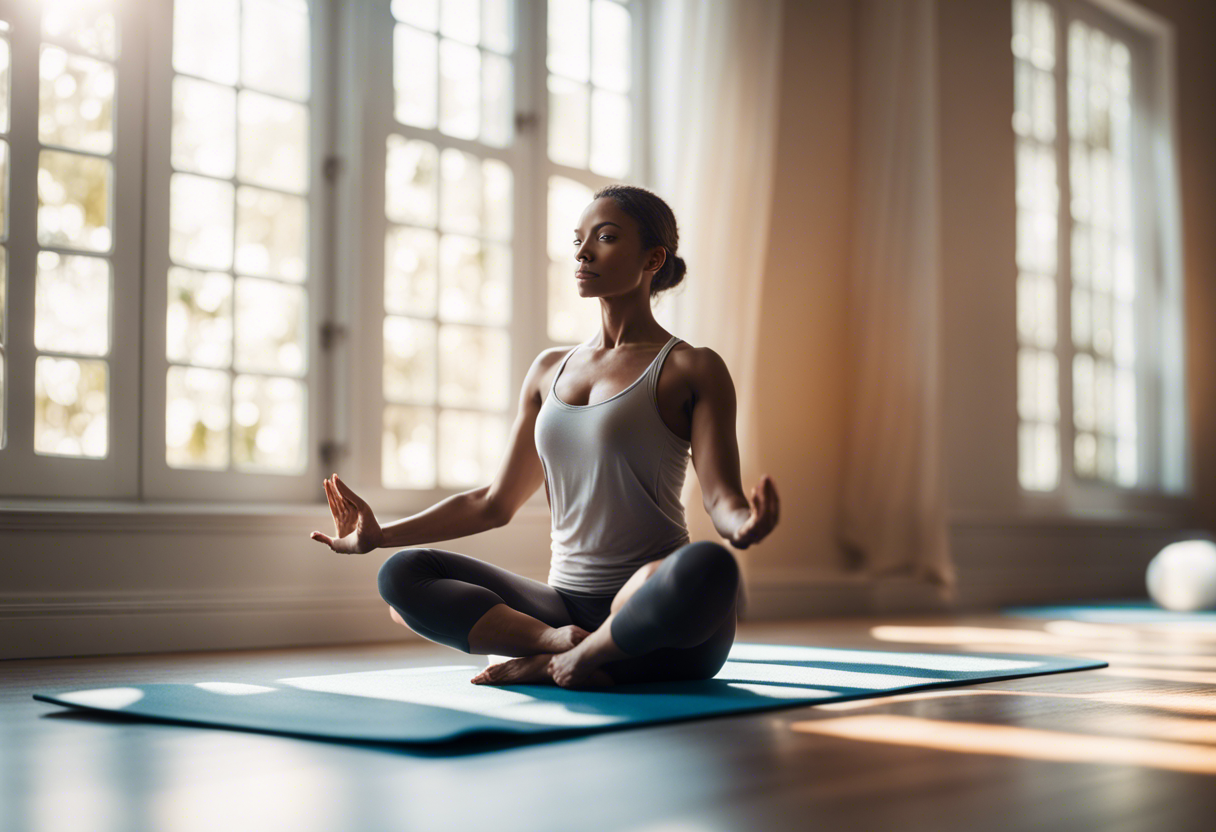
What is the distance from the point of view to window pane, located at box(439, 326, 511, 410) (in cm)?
381

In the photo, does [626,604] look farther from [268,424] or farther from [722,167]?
[722,167]

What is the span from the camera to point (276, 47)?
3562mm

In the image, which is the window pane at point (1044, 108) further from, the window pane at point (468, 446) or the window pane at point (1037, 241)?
the window pane at point (468, 446)

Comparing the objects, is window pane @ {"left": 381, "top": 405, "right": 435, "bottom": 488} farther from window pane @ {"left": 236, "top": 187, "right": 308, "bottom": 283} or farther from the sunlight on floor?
the sunlight on floor

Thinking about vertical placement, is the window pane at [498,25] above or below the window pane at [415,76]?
above

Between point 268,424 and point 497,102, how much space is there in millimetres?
1310

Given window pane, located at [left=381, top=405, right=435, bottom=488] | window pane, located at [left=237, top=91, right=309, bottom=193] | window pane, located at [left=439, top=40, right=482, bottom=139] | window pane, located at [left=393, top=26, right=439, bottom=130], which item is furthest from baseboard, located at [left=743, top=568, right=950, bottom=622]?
window pane, located at [left=237, top=91, right=309, bottom=193]

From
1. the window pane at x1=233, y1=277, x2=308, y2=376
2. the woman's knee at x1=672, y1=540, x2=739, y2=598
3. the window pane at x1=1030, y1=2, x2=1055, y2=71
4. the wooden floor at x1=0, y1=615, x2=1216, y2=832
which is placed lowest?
the wooden floor at x1=0, y1=615, x2=1216, y2=832

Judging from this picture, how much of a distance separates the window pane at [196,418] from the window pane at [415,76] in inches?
39.5

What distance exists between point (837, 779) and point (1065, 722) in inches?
26.5

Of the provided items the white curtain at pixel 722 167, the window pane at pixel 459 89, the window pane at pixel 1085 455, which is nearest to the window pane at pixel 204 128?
the window pane at pixel 459 89

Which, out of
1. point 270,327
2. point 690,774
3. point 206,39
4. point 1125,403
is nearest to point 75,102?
point 206,39

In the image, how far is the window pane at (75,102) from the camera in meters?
3.06

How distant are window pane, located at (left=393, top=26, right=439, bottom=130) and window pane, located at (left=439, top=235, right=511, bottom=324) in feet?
1.24
